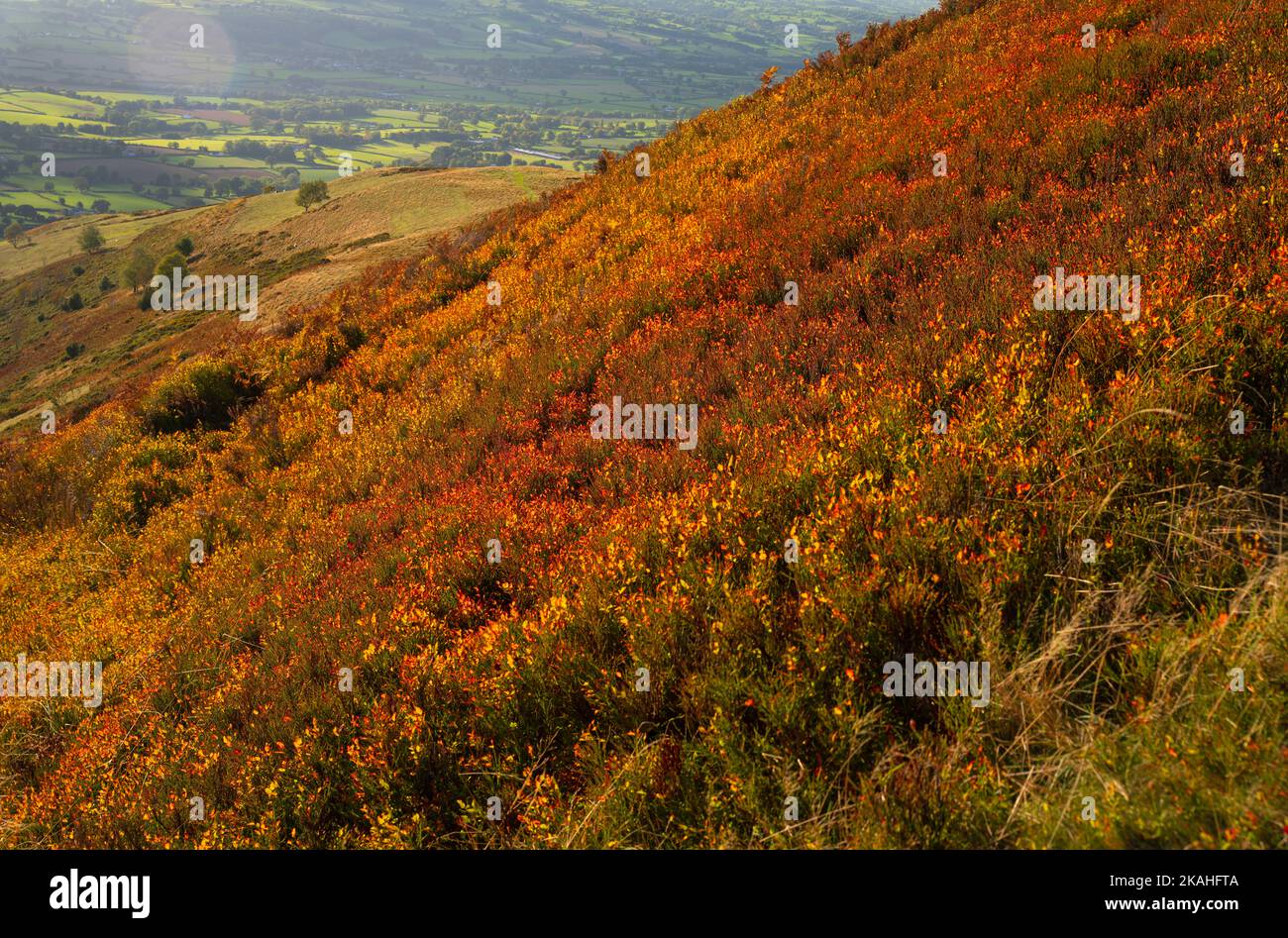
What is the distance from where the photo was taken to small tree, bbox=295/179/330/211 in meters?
63.1

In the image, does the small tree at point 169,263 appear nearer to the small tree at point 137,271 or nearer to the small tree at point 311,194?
the small tree at point 137,271

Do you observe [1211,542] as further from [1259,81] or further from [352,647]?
[1259,81]

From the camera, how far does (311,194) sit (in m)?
63.8

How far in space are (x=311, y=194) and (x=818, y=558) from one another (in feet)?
241

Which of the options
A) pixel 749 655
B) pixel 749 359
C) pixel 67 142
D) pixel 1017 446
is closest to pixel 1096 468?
pixel 1017 446

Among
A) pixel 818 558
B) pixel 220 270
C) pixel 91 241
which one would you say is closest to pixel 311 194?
pixel 220 270

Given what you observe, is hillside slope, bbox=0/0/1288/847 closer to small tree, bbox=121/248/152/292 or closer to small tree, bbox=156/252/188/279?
small tree, bbox=156/252/188/279

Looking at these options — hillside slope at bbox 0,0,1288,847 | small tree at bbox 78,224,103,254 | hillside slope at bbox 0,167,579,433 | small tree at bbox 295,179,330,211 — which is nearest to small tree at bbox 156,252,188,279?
hillside slope at bbox 0,167,579,433

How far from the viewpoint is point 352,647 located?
4.62m

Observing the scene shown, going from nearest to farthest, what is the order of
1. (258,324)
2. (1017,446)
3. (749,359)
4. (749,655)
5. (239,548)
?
(749,655), (1017,446), (749,359), (239,548), (258,324)

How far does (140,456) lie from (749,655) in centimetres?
1336

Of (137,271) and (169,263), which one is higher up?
(137,271)

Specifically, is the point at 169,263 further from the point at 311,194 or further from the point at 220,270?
the point at 220,270

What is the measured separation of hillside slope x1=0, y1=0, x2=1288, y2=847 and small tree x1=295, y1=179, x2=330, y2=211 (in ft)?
209
